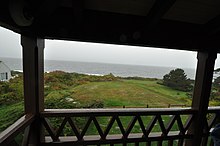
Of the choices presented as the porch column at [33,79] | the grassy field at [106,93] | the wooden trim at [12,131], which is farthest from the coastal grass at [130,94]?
the wooden trim at [12,131]

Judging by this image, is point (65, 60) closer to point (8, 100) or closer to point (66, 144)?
point (8, 100)

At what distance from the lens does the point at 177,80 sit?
338 cm

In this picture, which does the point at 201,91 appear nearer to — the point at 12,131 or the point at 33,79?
the point at 33,79

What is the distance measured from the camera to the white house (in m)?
2.11

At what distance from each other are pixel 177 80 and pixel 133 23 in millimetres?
1916

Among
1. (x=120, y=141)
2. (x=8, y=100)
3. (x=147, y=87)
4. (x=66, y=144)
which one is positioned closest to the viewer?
(x=66, y=144)

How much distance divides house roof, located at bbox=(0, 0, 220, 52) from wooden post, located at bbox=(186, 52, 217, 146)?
0.19 metres

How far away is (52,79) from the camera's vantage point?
10.5 feet

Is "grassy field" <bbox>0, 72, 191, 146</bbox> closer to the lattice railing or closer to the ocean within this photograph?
the ocean

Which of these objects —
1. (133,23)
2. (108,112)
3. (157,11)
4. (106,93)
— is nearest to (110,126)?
(108,112)

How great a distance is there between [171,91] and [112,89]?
4.38ft

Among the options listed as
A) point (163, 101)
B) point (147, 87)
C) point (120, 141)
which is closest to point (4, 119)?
point (120, 141)

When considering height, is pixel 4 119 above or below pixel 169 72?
below

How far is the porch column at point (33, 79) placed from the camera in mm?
1915
